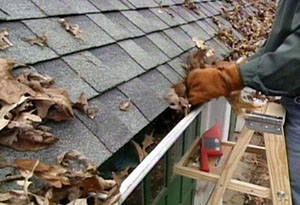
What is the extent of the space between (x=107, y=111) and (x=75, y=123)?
0.66ft

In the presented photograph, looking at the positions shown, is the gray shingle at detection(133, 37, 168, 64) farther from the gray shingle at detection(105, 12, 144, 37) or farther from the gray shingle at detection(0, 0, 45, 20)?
the gray shingle at detection(0, 0, 45, 20)

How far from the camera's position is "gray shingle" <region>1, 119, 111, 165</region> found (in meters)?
1.10

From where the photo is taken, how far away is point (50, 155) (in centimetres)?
113

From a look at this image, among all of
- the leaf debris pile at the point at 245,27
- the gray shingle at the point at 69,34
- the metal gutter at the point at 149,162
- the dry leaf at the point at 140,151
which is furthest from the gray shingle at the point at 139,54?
the leaf debris pile at the point at 245,27

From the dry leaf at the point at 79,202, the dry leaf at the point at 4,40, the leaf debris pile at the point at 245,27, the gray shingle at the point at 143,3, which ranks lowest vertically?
the leaf debris pile at the point at 245,27

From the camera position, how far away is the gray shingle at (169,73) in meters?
2.03

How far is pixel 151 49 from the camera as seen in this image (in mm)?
2184

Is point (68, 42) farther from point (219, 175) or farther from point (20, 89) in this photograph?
point (219, 175)

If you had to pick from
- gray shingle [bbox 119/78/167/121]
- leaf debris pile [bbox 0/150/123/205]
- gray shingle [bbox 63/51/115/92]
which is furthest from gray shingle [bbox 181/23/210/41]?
leaf debris pile [bbox 0/150/123/205]

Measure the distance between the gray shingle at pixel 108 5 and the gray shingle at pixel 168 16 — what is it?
0.38m

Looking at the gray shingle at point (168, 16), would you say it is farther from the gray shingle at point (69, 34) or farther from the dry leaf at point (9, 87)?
the dry leaf at point (9, 87)

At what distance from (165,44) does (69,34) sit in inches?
31.5

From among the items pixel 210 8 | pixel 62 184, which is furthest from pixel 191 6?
pixel 62 184

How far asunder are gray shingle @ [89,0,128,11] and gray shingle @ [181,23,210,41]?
2.10 feet
